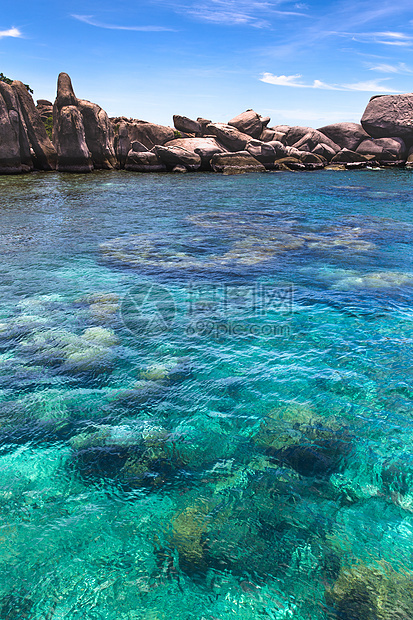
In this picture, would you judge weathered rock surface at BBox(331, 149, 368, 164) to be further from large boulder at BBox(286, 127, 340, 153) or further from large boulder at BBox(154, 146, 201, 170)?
large boulder at BBox(154, 146, 201, 170)

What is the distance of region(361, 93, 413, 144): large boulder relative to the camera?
69.9 meters

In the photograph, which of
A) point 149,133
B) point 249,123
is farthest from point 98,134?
point 249,123

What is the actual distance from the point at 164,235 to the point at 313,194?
20.2 m

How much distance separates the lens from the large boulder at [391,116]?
6994cm

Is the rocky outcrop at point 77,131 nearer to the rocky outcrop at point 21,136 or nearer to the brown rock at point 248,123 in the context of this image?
the rocky outcrop at point 21,136

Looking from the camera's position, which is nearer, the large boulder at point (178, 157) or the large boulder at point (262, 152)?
the large boulder at point (178, 157)

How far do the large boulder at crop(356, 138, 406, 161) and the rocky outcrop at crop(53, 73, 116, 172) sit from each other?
43805mm

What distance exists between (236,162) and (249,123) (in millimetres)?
11308

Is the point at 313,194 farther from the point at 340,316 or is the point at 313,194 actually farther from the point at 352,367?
the point at 352,367

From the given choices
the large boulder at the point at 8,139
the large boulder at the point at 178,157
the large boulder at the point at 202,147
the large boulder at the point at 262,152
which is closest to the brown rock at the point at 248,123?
the large boulder at the point at 262,152

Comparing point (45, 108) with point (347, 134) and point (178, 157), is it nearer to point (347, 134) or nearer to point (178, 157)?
point (178, 157)
